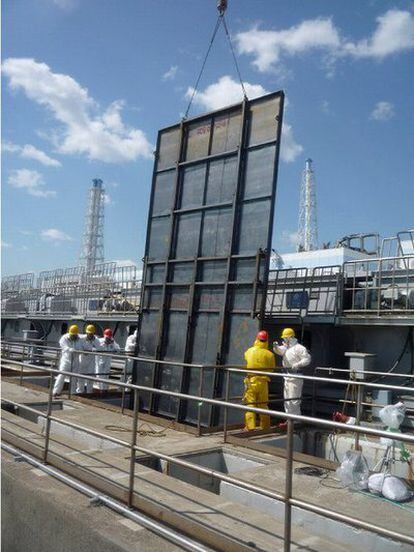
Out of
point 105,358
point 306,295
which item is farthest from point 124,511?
point 105,358

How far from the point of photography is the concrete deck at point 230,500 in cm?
389

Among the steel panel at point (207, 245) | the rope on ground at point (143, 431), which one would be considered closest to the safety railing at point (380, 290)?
the steel panel at point (207, 245)

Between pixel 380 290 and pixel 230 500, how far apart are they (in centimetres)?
632

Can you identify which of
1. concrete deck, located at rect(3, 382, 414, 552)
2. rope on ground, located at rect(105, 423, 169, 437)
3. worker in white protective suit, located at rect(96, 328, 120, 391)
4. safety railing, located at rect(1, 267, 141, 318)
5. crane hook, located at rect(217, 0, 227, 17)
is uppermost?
crane hook, located at rect(217, 0, 227, 17)

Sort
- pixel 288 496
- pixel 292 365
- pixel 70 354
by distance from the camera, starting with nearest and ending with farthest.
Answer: pixel 288 496, pixel 292 365, pixel 70 354

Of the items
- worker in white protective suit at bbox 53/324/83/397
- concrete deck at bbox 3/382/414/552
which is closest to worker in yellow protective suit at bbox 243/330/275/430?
concrete deck at bbox 3/382/414/552

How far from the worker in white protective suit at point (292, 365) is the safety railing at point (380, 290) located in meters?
1.88

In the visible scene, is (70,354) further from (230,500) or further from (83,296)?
(83,296)

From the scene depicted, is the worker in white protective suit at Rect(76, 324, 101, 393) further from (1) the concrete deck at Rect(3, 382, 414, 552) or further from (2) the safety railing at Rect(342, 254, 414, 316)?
(2) the safety railing at Rect(342, 254, 414, 316)

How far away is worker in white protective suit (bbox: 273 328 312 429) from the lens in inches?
348

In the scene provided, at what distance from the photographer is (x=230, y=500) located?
5.14 meters

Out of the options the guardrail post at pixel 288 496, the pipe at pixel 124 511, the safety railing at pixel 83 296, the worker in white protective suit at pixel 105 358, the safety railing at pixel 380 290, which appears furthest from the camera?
the safety railing at pixel 83 296

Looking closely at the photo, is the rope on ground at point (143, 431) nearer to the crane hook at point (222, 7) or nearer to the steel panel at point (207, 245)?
the steel panel at point (207, 245)

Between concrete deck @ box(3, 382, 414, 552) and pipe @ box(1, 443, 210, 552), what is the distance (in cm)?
13
